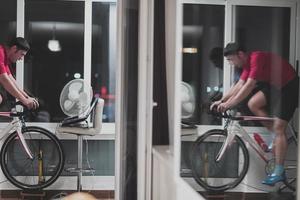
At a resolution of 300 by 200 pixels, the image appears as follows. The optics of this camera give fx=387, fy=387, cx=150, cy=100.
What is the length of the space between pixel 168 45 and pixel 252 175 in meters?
2.40

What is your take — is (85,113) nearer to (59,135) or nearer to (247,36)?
(59,135)

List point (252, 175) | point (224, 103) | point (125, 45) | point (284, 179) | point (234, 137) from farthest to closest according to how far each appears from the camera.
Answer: point (125, 45) < point (224, 103) < point (234, 137) < point (252, 175) < point (284, 179)

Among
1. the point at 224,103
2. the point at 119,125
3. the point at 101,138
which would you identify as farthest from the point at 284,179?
the point at 101,138

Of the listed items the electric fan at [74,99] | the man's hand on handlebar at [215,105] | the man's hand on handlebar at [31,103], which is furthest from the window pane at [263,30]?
the man's hand on handlebar at [31,103]

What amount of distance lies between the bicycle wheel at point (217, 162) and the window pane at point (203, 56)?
0.33 ft

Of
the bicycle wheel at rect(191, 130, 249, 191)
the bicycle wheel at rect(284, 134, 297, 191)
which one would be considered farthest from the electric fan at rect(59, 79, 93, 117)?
the bicycle wheel at rect(284, 134, 297, 191)

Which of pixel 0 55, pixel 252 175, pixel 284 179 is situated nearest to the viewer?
pixel 284 179

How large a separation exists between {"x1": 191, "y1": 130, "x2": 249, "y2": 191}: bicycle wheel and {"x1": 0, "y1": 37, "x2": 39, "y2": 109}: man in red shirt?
3252 millimetres

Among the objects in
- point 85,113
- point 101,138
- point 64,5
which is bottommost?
point 101,138

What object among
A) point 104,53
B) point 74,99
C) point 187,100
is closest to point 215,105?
point 187,100

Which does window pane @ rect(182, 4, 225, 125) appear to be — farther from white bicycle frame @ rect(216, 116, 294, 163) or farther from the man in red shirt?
the man in red shirt

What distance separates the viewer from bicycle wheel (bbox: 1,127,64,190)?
15.8 feet

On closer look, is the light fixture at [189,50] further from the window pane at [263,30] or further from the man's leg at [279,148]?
the man's leg at [279,148]

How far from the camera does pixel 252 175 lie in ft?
4.23
